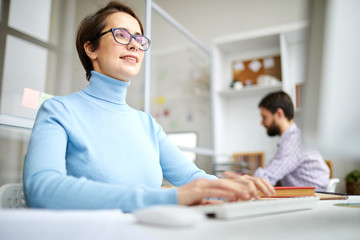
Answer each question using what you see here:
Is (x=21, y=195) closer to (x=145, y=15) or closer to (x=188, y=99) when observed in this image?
(x=145, y=15)

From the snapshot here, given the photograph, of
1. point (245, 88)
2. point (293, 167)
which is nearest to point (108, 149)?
point (293, 167)

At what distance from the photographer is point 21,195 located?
2.70 feet

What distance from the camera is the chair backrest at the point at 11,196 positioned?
0.76m

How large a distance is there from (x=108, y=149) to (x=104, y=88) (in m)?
0.22

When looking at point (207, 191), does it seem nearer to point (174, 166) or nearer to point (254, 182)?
point (254, 182)

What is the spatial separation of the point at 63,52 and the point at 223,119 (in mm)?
2191

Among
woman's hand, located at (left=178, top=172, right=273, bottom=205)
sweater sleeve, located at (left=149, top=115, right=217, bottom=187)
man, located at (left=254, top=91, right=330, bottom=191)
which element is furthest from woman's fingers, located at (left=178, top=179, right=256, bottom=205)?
man, located at (left=254, top=91, right=330, bottom=191)

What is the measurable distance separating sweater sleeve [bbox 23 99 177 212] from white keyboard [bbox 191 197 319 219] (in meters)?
0.09

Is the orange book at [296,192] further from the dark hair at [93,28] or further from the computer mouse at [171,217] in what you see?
the dark hair at [93,28]

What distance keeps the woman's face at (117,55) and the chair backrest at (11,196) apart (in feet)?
1.31

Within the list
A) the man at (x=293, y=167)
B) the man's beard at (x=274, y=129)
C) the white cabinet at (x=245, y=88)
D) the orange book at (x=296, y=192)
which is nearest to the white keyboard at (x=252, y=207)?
the orange book at (x=296, y=192)

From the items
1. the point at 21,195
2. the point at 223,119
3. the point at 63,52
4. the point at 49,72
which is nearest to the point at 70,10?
the point at 63,52

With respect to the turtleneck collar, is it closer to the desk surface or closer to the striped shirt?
the desk surface

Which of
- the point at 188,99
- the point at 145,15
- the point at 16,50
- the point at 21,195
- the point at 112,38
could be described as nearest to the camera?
the point at 21,195
